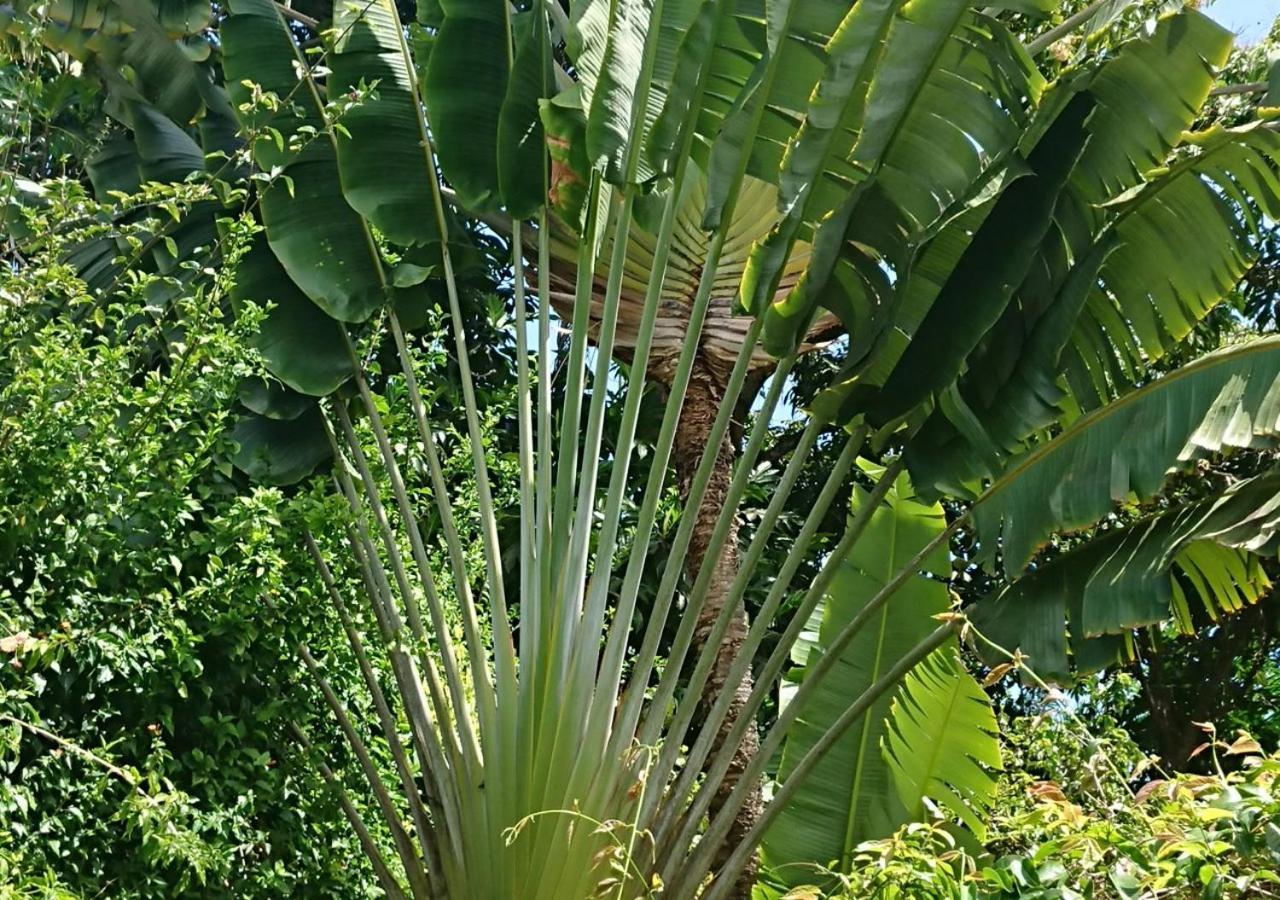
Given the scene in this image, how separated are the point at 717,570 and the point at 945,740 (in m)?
1.31

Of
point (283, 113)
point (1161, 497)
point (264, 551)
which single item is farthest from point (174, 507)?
point (1161, 497)

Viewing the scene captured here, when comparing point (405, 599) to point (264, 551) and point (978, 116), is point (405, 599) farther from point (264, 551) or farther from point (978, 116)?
point (978, 116)

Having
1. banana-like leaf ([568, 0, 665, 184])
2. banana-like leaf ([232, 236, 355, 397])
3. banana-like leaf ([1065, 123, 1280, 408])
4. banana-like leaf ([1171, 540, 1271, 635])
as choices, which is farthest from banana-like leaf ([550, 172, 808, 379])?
banana-like leaf ([1171, 540, 1271, 635])

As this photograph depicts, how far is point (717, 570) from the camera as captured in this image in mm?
5805

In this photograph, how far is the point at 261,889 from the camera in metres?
4.50

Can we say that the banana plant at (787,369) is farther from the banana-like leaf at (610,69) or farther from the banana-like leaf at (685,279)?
the banana-like leaf at (685,279)

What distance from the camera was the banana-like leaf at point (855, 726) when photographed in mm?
4895

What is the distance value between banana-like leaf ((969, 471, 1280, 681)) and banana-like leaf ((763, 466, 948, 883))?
0.38 metres

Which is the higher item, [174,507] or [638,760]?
[174,507]

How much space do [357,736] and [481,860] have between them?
2.79 feet

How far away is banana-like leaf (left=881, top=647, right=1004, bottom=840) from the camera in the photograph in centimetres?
492

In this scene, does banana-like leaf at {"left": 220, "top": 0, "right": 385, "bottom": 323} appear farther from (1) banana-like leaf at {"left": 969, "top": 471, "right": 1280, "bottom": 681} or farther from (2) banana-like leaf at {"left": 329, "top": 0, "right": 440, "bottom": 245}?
(1) banana-like leaf at {"left": 969, "top": 471, "right": 1280, "bottom": 681}

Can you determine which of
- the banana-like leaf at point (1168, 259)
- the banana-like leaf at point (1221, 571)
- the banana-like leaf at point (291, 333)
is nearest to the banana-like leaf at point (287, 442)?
the banana-like leaf at point (291, 333)

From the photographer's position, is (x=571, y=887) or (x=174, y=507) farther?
(x=571, y=887)
